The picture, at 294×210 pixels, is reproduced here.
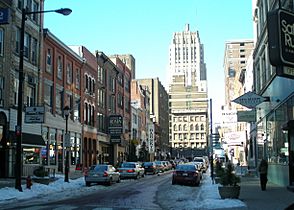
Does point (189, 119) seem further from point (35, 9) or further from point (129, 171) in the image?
point (35, 9)

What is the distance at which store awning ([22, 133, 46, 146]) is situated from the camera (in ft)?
111

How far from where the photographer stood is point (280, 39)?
27.0 ft

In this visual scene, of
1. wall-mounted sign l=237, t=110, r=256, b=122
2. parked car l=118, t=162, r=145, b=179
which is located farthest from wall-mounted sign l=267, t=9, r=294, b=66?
parked car l=118, t=162, r=145, b=179

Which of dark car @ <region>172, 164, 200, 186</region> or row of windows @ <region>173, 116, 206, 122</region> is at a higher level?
row of windows @ <region>173, 116, 206, 122</region>

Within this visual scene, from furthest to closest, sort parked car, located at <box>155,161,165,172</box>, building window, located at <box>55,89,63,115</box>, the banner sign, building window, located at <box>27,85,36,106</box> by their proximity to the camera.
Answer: the banner sign, parked car, located at <box>155,161,165,172</box>, building window, located at <box>55,89,63,115</box>, building window, located at <box>27,85,36,106</box>

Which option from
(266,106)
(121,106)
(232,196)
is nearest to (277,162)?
(266,106)

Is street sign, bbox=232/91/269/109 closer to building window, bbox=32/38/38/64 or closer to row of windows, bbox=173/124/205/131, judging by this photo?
building window, bbox=32/38/38/64

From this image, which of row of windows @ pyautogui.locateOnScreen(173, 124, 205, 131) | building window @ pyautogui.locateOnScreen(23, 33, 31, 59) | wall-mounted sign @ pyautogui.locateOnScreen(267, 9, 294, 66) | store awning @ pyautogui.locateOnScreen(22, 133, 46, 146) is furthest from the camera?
row of windows @ pyautogui.locateOnScreen(173, 124, 205, 131)

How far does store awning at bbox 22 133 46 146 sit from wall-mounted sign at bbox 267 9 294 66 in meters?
27.9

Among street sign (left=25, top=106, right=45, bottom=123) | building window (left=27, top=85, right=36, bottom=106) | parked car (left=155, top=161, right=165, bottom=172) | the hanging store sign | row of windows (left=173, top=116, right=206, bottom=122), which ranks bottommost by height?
parked car (left=155, top=161, right=165, bottom=172)

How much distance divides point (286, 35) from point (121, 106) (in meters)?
64.3

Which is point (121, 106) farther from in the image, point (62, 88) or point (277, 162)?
point (277, 162)

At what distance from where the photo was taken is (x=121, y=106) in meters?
72.4

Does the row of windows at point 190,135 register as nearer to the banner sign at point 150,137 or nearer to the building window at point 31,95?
the banner sign at point 150,137
